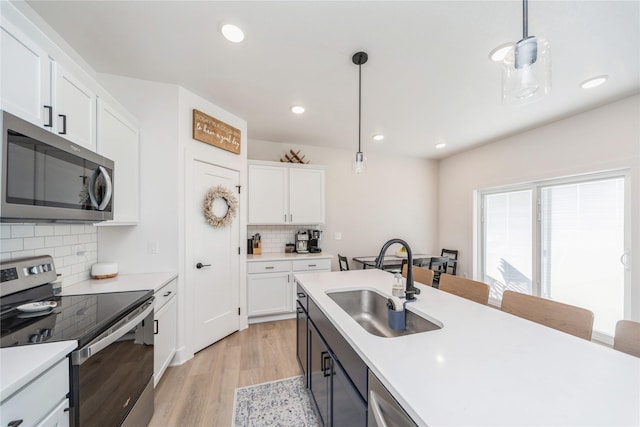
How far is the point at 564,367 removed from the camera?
0.85m

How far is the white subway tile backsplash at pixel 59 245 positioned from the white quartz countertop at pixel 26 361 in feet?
2.79

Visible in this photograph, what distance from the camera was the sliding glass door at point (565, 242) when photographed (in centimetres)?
274

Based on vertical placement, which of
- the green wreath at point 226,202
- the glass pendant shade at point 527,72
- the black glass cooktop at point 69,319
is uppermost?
the glass pendant shade at point 527,72

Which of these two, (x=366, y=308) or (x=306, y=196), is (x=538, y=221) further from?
(x=306, y=196)

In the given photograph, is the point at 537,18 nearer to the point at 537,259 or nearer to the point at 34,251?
the point at 537,259

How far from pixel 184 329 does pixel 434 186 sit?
4909mm

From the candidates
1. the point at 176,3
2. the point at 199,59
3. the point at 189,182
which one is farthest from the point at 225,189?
the point at 176,3

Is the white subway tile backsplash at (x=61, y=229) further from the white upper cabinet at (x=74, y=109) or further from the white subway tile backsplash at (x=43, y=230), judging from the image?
the white upper cabinet at (x=74, y=109)

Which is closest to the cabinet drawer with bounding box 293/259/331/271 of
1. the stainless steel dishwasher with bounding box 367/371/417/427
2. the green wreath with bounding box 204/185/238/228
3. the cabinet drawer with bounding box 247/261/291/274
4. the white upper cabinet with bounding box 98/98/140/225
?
the cabinet drawer with bounding box 247/261/291/274

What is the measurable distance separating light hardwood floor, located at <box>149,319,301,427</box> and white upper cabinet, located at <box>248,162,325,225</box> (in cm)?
159

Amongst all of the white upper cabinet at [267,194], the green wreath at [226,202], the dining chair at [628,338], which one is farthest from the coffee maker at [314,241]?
the dining chair at [628,338]

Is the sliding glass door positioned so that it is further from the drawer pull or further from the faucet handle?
the drawer pull

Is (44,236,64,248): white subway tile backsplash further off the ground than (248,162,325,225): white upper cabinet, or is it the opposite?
(248,162,325,225): white upper cabinet

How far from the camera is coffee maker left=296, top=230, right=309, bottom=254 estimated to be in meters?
3.93
